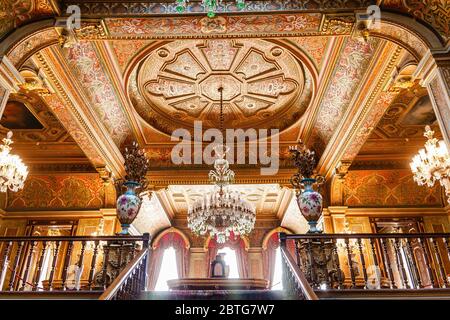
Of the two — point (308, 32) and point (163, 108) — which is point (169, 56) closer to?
point (163, 108)

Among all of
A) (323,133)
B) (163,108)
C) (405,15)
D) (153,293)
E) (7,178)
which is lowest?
(153,293)

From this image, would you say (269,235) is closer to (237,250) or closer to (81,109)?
(237,250)

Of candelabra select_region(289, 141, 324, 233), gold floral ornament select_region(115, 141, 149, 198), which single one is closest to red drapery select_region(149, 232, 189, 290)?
gold floral ornament select_region(115, 141, 149, 198)

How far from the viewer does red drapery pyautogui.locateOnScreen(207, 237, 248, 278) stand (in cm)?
1358

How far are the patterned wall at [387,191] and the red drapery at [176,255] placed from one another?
6.71 metres

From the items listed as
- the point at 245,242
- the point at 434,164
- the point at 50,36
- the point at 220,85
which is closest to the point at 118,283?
the point at 50,36

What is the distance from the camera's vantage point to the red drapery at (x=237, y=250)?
44.5 ft

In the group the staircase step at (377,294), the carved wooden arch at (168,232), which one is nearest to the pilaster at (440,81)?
the staircase step at (377,294)

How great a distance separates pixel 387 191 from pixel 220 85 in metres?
5.95

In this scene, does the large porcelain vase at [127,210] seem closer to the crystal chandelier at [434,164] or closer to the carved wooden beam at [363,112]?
the carved wooden beam at [363,112]

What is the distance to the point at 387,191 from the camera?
34.0ft
